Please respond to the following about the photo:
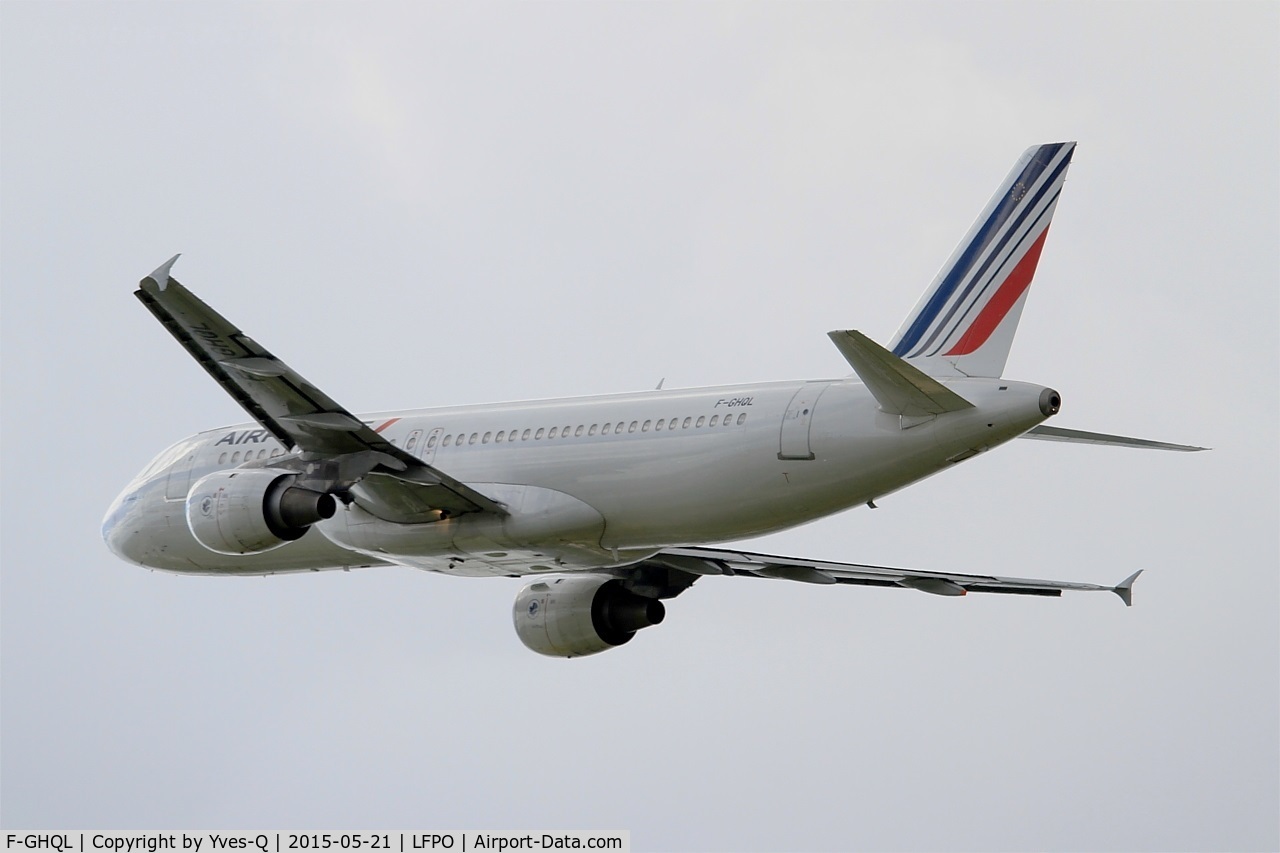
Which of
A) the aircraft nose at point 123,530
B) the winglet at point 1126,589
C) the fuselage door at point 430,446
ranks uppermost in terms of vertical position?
the aircraft nose at point 123,530

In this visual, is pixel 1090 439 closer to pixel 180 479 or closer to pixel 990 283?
pixel 990 283

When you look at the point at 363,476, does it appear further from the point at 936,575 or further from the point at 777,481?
the point at 936,575

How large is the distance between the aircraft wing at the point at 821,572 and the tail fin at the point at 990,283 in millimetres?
6563

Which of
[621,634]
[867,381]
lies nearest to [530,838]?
[621,634]

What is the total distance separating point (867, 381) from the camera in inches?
987

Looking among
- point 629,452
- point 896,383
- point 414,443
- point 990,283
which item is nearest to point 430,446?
point 414,443

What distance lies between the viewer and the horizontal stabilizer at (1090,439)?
84.0ft

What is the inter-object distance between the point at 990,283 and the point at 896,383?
8.74 ft

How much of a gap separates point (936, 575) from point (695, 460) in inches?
263

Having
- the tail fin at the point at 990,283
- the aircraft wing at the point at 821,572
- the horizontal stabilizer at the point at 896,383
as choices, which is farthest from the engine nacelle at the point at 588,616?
the horizontal stabilizer at the point at 896,383

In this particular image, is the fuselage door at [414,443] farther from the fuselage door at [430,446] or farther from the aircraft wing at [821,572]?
the aircraft wing at [821,572]

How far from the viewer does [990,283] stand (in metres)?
26.6

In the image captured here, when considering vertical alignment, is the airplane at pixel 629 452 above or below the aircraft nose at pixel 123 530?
below

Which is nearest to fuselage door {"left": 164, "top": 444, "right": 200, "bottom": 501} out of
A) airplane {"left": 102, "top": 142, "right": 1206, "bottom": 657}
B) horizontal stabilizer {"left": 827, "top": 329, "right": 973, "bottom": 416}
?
airplane {"left": 102, "top": 142, "right": 1206, "bottom": 657}
